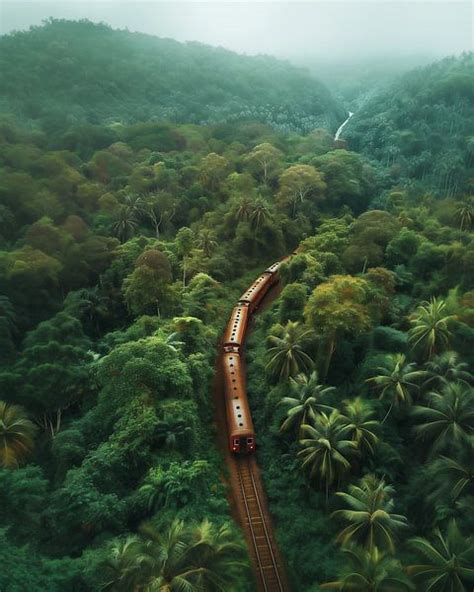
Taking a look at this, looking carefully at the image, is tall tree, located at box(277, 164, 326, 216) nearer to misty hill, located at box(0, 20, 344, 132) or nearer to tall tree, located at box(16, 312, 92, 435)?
tall tree, located at box(16, 312, 92, 435)

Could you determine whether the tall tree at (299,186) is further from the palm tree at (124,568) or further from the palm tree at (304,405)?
the palm tree at (124,568)

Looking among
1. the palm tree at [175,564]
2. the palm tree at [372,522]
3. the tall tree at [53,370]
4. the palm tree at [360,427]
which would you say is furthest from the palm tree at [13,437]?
the palm tree at [360,427]

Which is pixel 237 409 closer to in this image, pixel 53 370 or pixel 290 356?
pixel 290 356

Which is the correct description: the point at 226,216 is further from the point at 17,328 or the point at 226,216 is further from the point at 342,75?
the point at 342,75

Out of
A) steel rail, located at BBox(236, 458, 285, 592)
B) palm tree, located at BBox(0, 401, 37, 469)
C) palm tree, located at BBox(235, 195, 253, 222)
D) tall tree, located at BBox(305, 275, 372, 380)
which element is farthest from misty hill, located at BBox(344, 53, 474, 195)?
palm tree, located at BBox(0, 401, 37, 469)

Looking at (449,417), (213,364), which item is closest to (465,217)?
(213,364)

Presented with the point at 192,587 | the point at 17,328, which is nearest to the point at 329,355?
the point at 192,587
